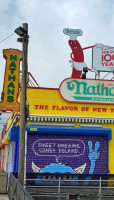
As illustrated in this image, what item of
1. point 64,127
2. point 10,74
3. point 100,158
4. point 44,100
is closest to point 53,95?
point 44,100

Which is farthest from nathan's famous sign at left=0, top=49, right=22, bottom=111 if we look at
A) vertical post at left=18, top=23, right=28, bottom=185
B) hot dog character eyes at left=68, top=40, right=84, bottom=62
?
hot dog character eyes at left=68, top=40, right=84, bottom=62

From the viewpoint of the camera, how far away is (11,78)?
55.7 feet

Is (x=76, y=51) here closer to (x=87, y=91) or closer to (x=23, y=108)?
(x=87, y=91)

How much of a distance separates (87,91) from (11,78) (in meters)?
5.80

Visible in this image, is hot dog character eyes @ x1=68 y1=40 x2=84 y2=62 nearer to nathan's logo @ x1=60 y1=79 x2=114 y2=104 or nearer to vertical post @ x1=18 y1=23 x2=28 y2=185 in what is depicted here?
nathan's logo @ x1=60 y1=79 x2=114 y2=104

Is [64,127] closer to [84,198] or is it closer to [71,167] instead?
[71,167]

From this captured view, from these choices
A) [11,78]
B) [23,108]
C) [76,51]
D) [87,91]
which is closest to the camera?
[23,108]

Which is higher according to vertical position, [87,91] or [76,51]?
[76,51]

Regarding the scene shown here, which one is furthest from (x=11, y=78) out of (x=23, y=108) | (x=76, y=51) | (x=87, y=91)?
(x=76, y=51)

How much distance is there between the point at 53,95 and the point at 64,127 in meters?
2.30

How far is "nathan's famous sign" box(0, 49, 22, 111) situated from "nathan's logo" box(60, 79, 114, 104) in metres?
3.99

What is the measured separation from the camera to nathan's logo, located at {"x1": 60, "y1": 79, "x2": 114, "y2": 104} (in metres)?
20.0

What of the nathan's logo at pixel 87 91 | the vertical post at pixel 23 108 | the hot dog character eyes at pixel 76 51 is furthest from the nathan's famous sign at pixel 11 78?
the hot dog character eyes at pixel 76 51

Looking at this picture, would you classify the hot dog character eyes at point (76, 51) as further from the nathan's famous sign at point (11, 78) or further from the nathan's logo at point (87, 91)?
the nathan's famous sign at point (11, 78)
